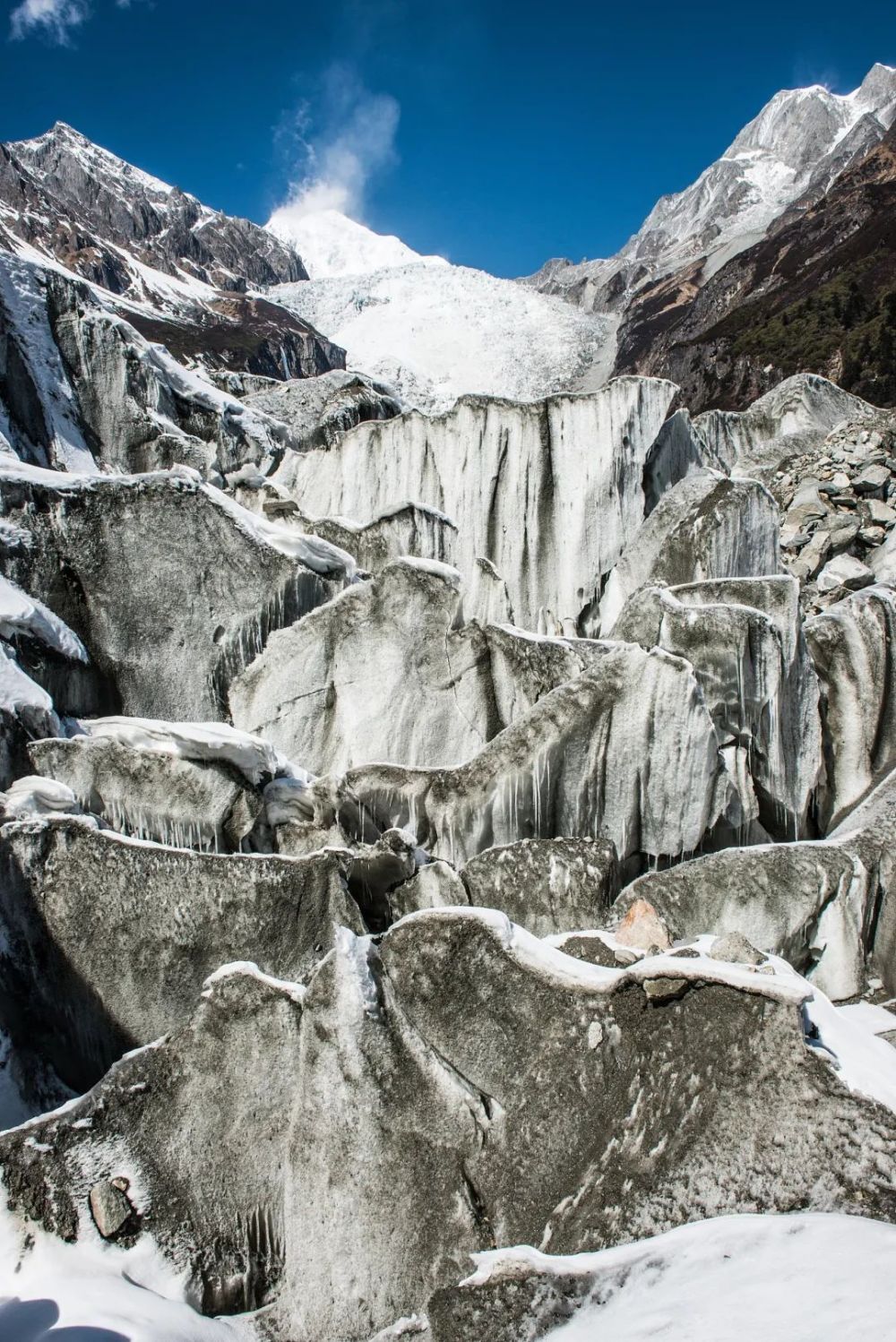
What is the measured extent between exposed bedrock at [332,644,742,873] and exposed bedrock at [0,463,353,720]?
216 centimetres

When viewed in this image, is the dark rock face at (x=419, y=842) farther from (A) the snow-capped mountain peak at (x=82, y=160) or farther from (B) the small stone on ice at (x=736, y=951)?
(A) the snow-capped mountain peak at (x=82, y=160)

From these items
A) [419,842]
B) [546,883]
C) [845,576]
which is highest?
[845,576]

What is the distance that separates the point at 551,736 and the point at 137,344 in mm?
8294

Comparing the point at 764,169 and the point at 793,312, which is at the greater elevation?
the point at 764,169

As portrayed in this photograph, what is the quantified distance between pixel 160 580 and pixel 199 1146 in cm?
520

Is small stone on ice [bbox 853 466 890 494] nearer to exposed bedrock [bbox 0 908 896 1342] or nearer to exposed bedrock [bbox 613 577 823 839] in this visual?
exposed bedrock [bbox 613 577 823 839]

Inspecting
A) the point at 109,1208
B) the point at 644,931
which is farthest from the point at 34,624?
the point at 644,931

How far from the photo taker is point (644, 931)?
552cm

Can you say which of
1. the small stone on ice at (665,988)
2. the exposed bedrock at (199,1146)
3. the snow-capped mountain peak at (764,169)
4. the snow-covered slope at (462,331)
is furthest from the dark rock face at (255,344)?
the snow-capped mountain peak at (764,169)

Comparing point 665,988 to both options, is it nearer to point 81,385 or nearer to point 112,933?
point 112,933

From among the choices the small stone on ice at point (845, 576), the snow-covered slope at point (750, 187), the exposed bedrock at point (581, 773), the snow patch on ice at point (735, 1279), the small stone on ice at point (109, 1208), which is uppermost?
the snow-covered slope at point (750, 187)

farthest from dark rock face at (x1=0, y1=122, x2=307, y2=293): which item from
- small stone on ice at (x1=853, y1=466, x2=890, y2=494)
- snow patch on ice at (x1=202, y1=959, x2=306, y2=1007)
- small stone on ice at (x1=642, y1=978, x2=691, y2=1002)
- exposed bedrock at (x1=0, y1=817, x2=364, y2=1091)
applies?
small stone on ice at (x1=642, y1=978, x2=691, y2=1002)

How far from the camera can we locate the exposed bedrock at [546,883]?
6.40m

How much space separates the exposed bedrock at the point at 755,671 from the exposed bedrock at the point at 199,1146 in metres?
4.51
